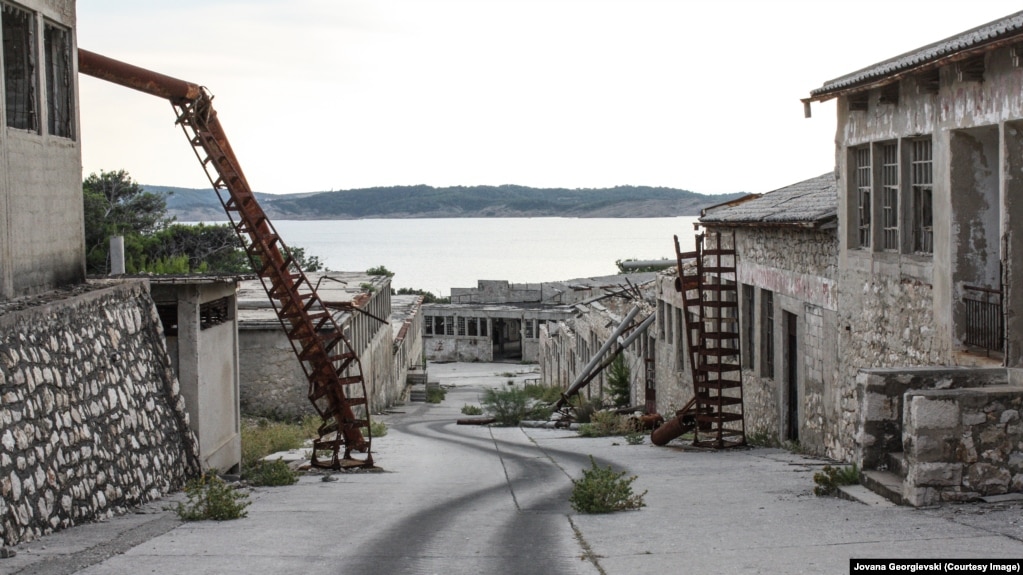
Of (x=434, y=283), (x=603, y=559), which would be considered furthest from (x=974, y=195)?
(x=434, y=283)

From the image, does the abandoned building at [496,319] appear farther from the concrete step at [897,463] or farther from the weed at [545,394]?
the concrete step at [897,463]

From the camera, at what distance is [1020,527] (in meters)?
8.64

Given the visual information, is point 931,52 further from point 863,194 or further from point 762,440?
point 762,440

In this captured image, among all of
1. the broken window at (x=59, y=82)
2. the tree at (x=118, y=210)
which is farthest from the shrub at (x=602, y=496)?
the tree at (x=118, y=210)

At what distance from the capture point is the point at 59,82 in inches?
539

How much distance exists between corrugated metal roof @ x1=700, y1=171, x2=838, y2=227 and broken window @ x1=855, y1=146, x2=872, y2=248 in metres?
0.60

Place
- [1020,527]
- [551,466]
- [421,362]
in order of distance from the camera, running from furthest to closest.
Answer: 1. [421,362]
2. [551,466]
3. [1020,527]

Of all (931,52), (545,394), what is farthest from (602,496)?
(545,394)

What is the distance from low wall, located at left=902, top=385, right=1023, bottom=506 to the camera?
9.78m

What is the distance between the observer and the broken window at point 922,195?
501 inches

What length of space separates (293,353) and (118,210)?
2904 centimetres

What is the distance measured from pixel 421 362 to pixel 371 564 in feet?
173

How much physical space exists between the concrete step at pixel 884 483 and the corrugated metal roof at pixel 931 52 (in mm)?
4422

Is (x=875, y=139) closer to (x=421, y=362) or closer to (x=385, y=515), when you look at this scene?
(x=385, y=515)
